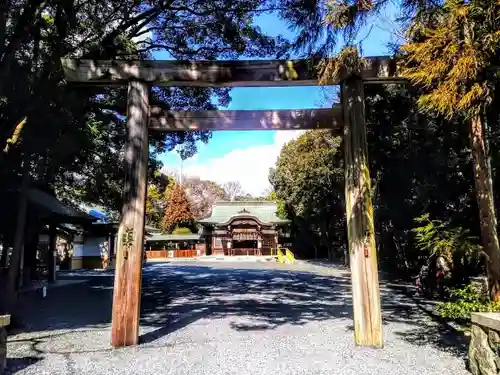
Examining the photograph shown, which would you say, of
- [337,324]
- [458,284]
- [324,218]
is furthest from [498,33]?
[324,218]

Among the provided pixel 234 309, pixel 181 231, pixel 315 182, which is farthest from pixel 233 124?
pixel 181 231

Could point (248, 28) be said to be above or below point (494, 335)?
above

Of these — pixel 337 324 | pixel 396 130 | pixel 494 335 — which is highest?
pixel 396 130

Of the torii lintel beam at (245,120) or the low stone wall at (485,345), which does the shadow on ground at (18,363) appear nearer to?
the torii lintel beam at (245,120)

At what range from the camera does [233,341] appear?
553 cm

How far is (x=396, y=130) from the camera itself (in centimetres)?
1102

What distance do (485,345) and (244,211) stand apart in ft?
114

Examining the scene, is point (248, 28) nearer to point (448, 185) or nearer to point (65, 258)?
point (448, 185)

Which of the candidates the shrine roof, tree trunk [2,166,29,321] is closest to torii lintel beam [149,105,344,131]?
tree trunk [2,166,29,321]

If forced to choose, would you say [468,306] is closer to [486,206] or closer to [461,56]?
[486,206]

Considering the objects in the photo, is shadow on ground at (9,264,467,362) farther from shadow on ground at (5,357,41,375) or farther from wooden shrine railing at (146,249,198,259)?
wooden shrine railing at (146,249,198,259)

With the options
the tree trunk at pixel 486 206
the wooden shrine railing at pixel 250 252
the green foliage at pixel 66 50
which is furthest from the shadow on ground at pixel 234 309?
the wooden shrine railing at pixel 250 252

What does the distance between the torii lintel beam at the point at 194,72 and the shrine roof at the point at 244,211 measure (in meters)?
31.6

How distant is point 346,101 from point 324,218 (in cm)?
2018
